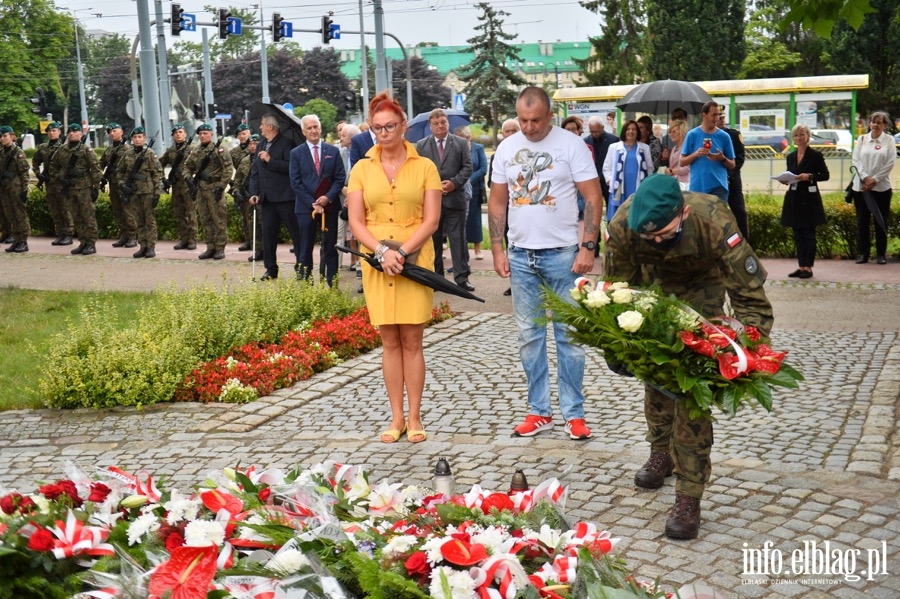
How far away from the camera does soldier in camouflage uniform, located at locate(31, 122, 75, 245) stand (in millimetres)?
19391

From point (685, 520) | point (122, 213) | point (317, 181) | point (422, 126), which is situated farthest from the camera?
point (122, 213)

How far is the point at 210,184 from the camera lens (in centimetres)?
1794

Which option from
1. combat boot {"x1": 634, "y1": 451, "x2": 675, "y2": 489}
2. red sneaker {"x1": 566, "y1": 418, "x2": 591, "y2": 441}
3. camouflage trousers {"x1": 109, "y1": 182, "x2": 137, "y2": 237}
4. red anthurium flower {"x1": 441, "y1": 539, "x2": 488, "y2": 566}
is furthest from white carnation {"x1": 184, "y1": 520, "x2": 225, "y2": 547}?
camouflage trousers {"x1": 109, "y1": 182, "x2": 137, "y2": 237}

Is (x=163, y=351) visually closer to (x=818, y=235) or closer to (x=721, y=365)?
(x=721, y=365)

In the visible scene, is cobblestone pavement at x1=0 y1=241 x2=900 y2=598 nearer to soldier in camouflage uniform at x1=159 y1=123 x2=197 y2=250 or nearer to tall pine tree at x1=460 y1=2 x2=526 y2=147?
soldier in camouflage uniform at x1=159 y1=123 x2=197 y2=250

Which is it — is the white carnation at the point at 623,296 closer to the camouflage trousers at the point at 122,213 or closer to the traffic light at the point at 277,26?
the camouflage trousers at the point at 122,213

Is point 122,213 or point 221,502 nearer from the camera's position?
point 221,502

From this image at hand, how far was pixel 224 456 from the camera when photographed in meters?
7.14

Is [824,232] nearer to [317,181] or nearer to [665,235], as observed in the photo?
[317,181]

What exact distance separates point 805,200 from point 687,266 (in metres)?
8.83

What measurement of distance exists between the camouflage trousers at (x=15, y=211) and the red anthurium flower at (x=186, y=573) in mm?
17549

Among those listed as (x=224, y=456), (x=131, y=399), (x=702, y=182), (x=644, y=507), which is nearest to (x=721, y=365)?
(x=644, y=507)

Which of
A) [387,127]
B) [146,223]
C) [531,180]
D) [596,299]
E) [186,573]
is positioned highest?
[387,127]

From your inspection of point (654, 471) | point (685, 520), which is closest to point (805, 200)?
point (654, 471)
